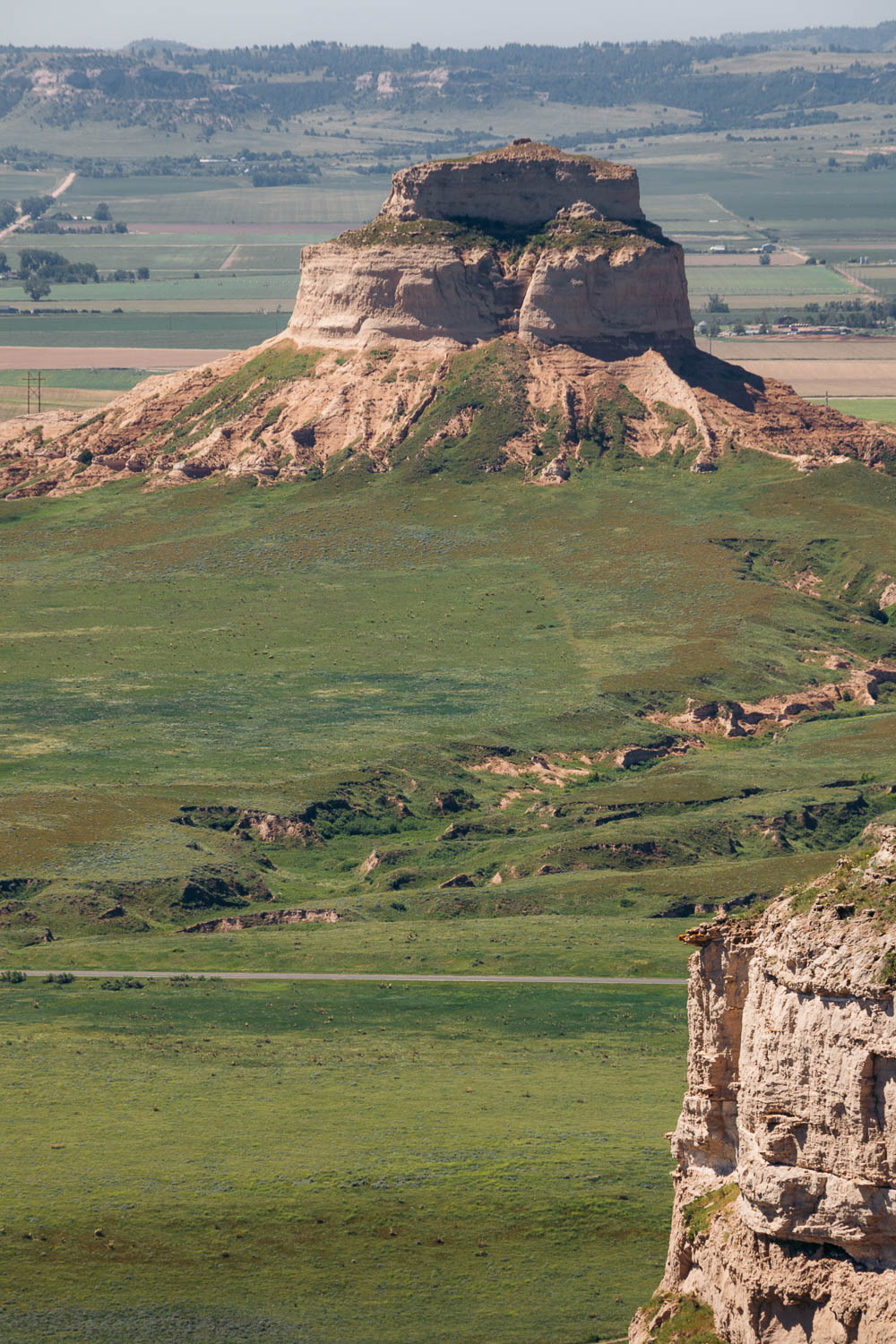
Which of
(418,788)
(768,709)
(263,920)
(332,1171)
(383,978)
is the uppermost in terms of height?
(332,1171)

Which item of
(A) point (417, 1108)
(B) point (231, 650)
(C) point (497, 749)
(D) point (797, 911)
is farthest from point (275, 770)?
(D) point (797, 911)

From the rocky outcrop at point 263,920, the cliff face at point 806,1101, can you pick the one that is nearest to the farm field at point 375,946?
the rocky outcrop at point 263,920

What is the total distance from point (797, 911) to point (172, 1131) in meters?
55.2

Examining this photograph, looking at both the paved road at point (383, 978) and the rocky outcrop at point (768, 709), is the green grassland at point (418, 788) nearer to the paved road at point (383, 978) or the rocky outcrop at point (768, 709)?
the rocky outcrop at point (768, 709)

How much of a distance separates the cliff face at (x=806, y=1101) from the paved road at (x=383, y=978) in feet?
252

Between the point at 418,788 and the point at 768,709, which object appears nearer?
the point at 418,788

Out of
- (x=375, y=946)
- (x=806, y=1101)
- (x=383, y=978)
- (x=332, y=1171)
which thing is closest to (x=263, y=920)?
(x=375, y=946)

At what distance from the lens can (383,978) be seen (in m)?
125

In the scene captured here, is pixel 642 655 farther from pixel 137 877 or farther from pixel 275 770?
pixel 137 877

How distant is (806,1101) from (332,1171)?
1899 inches

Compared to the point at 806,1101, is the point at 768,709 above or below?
below

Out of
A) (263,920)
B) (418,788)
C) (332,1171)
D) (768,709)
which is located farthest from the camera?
(768,709)

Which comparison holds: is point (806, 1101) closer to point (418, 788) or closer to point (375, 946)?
point (375, 946)

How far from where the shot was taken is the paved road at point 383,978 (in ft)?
404
